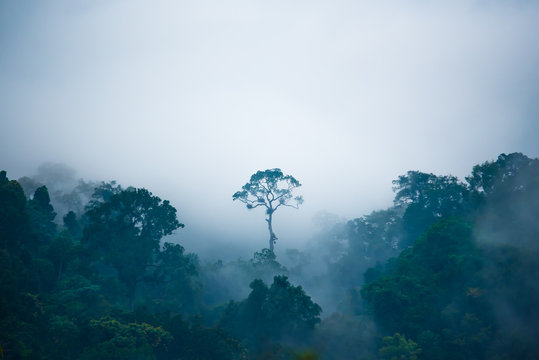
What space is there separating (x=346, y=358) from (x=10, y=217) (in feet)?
90.6

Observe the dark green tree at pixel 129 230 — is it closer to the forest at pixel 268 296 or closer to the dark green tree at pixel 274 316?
the forest at pixel 268 296

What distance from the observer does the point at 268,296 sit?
29.2m

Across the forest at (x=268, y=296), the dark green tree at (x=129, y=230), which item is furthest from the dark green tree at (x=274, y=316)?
the dark green tree at (x=129, y=230)

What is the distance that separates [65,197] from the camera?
6172 centimetres

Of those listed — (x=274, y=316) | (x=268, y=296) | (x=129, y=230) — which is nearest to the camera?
(x=274, y=316)

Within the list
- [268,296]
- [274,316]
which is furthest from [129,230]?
[274,316]

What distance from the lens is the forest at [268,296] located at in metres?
22.2

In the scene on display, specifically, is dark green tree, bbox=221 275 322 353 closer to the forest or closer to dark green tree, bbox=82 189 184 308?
the forest

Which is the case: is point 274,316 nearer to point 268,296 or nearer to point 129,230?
point 268,296

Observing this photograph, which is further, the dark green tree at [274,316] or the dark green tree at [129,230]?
the dark green tree at [129,230]

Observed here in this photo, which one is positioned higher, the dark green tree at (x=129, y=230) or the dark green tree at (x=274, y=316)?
the dark green tree at (x=129, y=230)

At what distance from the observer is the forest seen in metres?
22.2

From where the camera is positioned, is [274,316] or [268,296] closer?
[274,316]

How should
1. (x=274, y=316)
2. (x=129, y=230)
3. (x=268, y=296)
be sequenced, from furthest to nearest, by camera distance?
(x=129, y=230) → (x=268, y=296) → (x=274, y=316)
